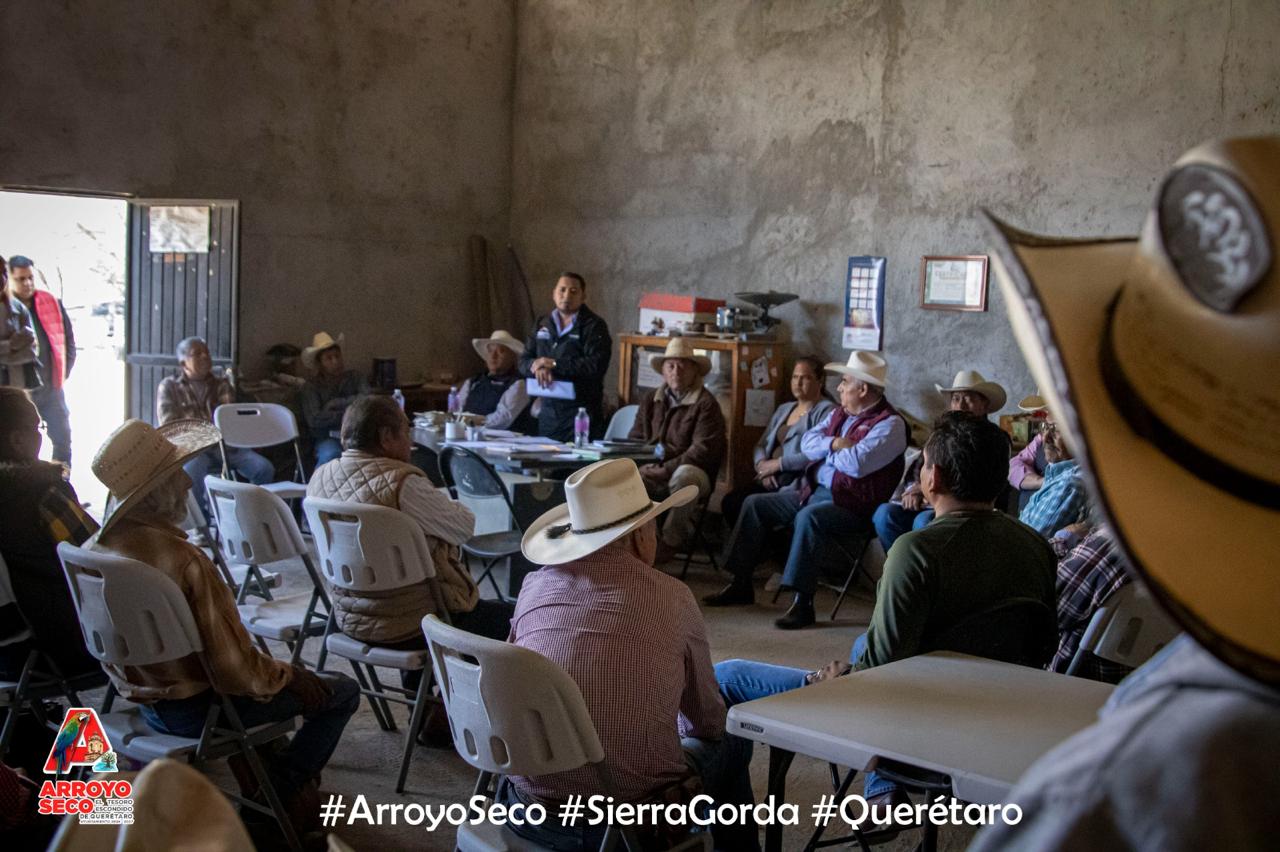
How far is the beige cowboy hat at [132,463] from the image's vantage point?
290 cm

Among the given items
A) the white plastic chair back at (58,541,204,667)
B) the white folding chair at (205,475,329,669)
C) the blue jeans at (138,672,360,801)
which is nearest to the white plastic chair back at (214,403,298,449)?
the white folding chair at (205,475,329,669)

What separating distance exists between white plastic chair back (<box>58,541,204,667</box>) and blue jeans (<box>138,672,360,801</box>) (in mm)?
190

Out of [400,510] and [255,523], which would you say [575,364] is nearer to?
[255,523]

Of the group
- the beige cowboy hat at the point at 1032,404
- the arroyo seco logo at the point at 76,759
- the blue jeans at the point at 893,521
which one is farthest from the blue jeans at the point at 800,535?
the arroyo seco logo at the point at 76,759

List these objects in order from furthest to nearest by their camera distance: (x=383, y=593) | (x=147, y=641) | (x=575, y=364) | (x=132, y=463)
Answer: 1. (x=575, y=364)
2. (x=383, y=593)
3. (x=132, y=463)
4. (x=147, y=641)

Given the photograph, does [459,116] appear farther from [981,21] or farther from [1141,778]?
[1141,778]

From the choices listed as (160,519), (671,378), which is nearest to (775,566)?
(671,378)

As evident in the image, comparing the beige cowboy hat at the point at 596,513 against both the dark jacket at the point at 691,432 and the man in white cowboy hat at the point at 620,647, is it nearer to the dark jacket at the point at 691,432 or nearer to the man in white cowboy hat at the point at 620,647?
the man in white cowboy hat at the point at 620,647

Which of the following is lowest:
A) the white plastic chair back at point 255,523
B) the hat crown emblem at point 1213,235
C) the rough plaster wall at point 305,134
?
the white plastic chair back at point 255,523

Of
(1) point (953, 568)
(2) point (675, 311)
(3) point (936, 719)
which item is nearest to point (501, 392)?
(2) point (675, 311)

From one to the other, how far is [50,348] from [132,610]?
5.52 metres

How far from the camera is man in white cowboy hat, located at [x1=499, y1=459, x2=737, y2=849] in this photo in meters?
2.41

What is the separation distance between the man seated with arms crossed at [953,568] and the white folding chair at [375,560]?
130 centimetres

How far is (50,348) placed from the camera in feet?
24.7
